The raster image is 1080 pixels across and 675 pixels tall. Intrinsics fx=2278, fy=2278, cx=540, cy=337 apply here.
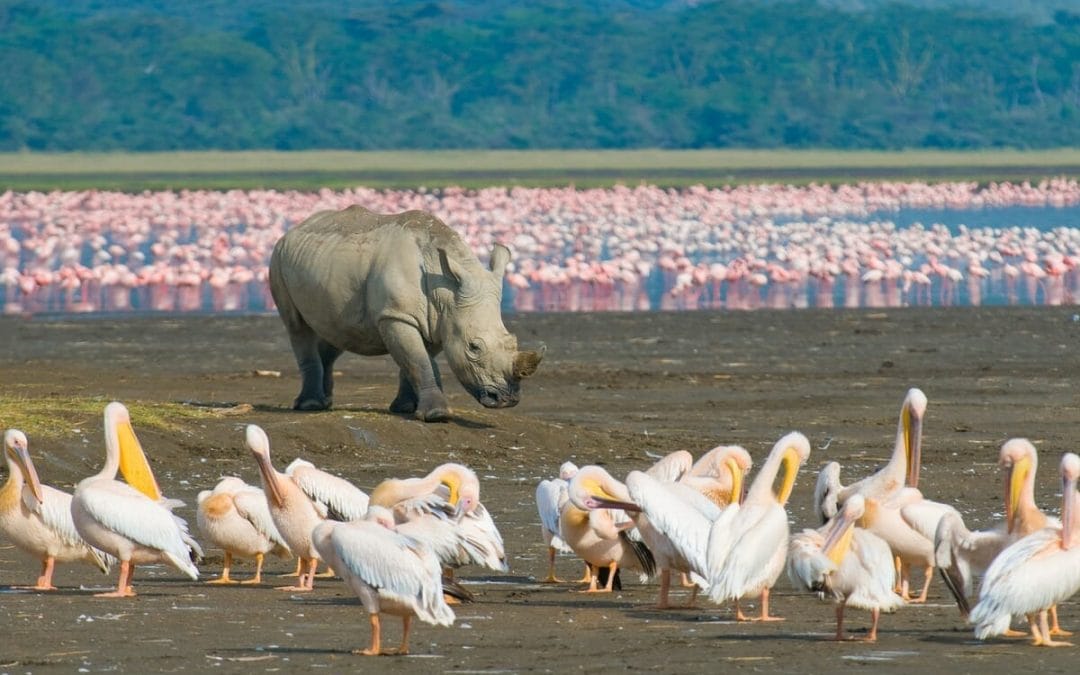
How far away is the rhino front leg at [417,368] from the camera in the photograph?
55.5 ft

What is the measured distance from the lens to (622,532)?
436 inches

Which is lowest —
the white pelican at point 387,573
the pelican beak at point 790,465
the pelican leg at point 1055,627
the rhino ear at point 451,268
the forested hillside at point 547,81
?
the pelican leg at point 1055,627

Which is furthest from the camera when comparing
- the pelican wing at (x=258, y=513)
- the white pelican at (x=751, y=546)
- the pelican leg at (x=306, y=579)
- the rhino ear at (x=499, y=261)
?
the rhino ear at (x=499, y=261)

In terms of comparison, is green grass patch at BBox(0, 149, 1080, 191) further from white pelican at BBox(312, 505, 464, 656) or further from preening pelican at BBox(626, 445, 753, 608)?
white pelican at BBox(312, 505, 464, 656)

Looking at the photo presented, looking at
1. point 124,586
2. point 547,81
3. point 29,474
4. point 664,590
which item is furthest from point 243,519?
point 547,81

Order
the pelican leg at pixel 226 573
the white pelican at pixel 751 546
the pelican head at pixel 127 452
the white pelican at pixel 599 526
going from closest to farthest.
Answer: the white pelican at pixel 751 546, the white pelican at pixel 599 526, the pelican leg at pixel 226 573, the pelican head at pixel 127 452

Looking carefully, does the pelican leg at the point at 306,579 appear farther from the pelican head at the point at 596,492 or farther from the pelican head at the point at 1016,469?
the pelican head at the point at 1016,469

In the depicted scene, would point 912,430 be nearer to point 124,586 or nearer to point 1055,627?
point 1055,627

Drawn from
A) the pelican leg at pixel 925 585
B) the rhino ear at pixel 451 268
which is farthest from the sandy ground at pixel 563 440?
the rhino ear at pixel 451 268

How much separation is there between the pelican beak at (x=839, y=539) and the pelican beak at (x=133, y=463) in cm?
379

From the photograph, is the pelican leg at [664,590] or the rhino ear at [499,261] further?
the rhino ear at [499,261]

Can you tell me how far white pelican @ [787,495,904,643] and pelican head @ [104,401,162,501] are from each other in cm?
366

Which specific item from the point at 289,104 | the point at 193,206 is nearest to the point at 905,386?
the point at 193,206

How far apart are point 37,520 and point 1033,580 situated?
15.9 ft
